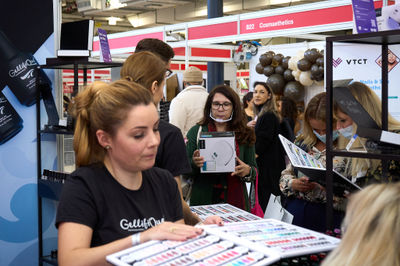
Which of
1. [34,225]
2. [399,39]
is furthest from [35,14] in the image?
[399,39]

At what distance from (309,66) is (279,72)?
0.87m

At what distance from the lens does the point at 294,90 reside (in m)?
7.30

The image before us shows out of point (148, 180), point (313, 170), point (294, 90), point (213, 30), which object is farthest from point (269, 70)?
point (148, 180)

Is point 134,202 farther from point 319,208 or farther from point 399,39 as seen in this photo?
point 319,208

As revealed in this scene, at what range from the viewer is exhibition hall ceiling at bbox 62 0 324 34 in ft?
46.3

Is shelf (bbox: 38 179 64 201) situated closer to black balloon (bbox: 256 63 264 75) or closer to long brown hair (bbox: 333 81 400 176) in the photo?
long brown hair (bbox: 333 81 400 176)

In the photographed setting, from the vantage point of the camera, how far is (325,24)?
5301 millimetres

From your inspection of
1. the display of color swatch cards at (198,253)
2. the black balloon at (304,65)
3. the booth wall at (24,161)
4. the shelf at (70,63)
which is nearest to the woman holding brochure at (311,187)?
the display of color swatch cards at (198,253)

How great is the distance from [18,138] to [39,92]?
0.38m

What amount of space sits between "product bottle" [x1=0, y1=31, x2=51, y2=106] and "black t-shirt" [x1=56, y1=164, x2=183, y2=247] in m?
2.41

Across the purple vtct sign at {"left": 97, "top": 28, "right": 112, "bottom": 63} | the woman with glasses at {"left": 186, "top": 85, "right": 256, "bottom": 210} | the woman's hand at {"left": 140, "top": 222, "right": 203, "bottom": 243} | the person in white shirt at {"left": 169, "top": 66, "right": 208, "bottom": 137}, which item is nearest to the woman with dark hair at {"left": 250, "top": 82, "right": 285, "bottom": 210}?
the person in white shirt at {"left": 169, "top": 66, "right": 208, "bottom": 137}

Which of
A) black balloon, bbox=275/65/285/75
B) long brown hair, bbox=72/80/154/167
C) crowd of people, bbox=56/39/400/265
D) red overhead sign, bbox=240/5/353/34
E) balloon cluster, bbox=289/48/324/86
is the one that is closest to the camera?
crowd of people, bbox=56/39/400/265

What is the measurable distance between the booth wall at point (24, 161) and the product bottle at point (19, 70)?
0.03 metres

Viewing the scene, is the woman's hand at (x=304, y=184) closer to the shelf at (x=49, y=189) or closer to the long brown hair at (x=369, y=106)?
the long brown hair at (x=369, y=106)
